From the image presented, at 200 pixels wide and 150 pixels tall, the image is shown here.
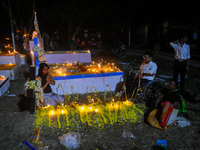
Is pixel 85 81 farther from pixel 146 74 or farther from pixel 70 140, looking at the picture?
pixel 70 140

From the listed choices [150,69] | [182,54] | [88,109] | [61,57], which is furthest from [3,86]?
[182,54]

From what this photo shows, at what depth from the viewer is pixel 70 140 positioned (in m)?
3.70

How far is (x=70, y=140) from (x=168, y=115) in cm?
209

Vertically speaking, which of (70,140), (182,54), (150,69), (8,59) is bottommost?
(70,140)

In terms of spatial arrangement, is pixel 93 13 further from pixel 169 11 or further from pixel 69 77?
pixel 69 77

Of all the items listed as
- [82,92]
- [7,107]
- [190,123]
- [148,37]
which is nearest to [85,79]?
[82,92]

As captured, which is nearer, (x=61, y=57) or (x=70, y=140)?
(x=70, y=140)

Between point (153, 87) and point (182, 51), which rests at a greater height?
point (182, 51)

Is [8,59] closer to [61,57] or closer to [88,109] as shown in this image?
[61,57]

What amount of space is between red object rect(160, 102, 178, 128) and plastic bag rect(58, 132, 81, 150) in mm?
1814

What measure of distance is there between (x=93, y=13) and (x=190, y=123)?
23.3 m

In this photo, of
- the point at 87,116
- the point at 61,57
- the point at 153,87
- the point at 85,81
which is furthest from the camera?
the point at 61,57

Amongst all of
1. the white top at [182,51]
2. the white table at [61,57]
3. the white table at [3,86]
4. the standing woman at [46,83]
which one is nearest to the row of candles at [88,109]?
the standing woman at [46,83]

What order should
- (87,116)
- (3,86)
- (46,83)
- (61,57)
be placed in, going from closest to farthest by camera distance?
(87,116) → (46,83) → (3,86) → (61,57)
